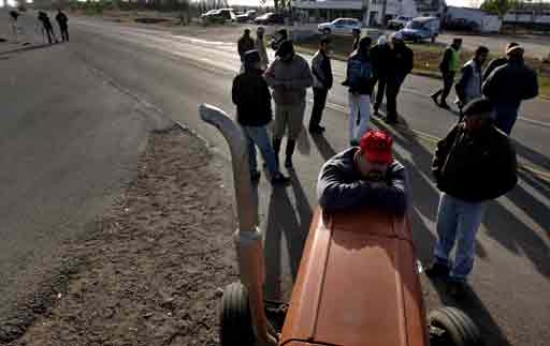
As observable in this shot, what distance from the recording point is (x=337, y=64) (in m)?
20.9

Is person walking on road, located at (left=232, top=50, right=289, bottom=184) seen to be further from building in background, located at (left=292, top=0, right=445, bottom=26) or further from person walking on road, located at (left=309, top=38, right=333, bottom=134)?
building in background, located at (left=292, top=0, right=445, bottom=26)

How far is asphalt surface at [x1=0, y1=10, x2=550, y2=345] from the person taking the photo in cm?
445

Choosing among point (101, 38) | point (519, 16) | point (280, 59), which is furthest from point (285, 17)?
point (280, 59)

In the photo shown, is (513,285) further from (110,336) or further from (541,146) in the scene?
(541,146)

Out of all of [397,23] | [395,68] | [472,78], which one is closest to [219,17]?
[397,23]

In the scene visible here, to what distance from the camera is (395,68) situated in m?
10.1

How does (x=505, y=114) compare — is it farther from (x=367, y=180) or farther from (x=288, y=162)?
(x=367, y=180)

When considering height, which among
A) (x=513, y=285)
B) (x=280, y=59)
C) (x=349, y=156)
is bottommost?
(x=513, y=285)

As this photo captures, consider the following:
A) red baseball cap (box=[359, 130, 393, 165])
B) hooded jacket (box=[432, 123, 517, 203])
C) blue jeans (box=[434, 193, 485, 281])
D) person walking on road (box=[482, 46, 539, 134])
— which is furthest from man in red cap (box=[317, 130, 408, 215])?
person walking on road (box=[482, 46, 539, 134])

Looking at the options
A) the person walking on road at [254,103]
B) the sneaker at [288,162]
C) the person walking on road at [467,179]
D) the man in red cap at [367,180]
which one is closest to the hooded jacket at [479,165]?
the person walking on road at [467,179]

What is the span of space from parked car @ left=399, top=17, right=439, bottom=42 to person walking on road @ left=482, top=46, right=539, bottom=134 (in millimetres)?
28878

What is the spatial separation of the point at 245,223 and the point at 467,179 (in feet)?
8.30

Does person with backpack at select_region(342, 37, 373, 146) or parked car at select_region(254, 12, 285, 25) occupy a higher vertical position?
parked car at select_region(254, 12, 285, 25)

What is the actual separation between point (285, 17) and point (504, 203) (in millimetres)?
44952
